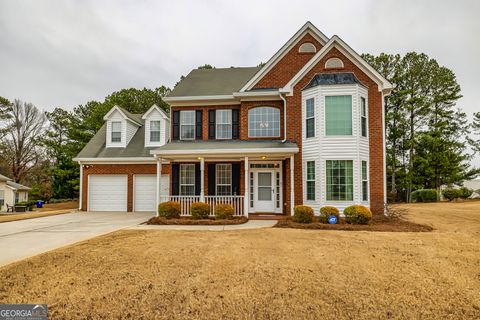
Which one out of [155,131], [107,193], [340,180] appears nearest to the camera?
[340,180]

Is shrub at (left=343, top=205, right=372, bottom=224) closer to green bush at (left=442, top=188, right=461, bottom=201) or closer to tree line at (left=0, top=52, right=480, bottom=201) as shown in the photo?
tree line at (left=0, top=52, right=480, bottom=201)

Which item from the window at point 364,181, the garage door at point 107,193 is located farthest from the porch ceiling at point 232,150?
the garage door at point 107,193

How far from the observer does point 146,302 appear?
16.0 feet

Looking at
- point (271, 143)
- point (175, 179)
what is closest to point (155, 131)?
point (175, 179)

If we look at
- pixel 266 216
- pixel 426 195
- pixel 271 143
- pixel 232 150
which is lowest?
pixel 266 216

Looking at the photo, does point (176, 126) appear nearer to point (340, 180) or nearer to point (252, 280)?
point (340, 180)

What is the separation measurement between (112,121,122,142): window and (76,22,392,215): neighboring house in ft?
4.30

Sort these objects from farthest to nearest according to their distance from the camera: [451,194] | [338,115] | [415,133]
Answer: [415,133] → [451,194] → [338,115]

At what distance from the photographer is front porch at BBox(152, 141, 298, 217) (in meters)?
13.8

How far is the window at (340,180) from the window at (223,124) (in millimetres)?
5743

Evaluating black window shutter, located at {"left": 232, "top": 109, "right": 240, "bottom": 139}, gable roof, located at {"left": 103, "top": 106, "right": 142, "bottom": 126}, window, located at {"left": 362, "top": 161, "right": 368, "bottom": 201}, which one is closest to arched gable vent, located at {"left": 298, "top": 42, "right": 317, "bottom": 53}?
black window shutter, located at {"left": 232, "top": 109, "right": 240, "bottom": 139}

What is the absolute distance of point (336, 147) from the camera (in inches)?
521

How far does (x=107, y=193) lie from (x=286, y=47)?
1390 centimetres

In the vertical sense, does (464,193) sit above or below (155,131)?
below
